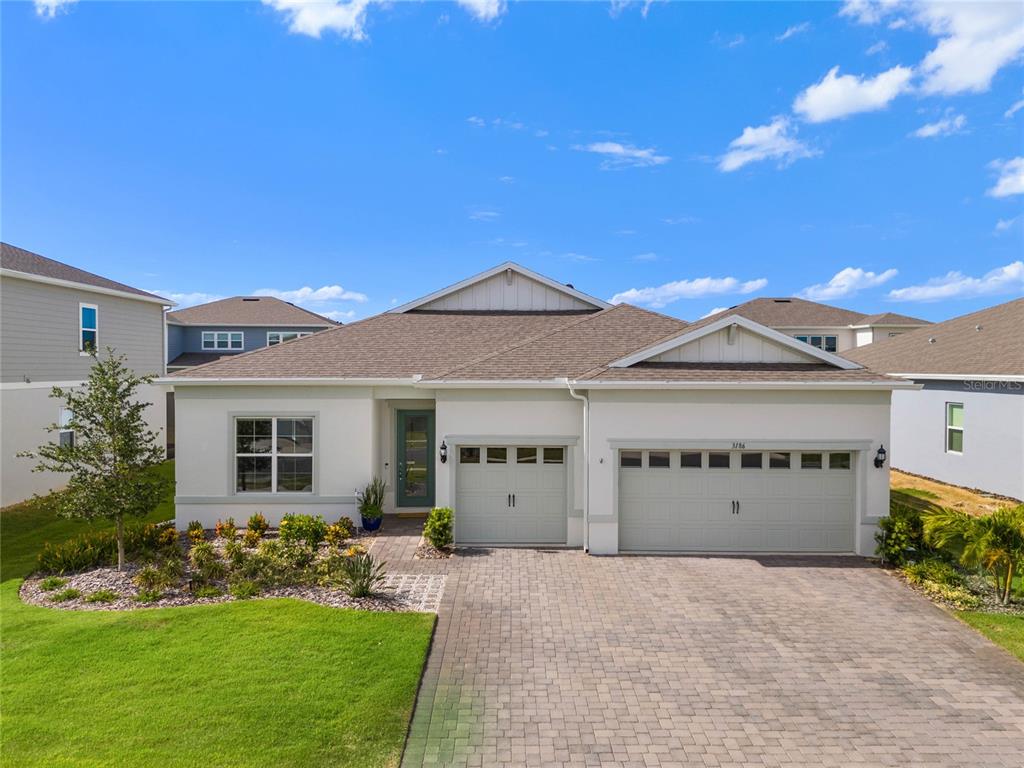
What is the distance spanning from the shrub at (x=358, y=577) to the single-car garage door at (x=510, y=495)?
3.10 metres

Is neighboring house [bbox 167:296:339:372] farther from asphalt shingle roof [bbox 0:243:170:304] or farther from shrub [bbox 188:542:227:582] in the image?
shrub [bbox 188:542:227:582]

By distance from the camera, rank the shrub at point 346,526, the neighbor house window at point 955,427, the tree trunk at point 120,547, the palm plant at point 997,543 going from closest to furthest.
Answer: the palm plant at point 997,543 < the tree trunk at point 120,547 < the shrub at point 346,526 < the neighbor house window at point 955,427

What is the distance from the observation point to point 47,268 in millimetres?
18359

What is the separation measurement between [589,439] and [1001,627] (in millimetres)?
6889

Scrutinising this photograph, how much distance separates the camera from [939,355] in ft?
66.3

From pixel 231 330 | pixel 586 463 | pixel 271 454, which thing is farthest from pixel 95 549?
pixel 231 330

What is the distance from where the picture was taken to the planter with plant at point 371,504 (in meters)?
13.2

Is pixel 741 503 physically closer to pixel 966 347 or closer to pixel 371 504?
pixel 371 504

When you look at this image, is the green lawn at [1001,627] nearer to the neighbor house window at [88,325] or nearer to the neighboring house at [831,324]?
the neighbor house window at [88,325]

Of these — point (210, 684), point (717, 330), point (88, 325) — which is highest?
point (88, 325)

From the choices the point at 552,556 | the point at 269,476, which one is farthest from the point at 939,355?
the point at 269,476

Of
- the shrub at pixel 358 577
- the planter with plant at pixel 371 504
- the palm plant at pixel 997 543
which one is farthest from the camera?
the planter with plant at pixel 371 504

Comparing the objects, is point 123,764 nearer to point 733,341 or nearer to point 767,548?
point 767,548

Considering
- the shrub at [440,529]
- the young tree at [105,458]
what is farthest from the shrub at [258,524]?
the shrub at [440,529]
